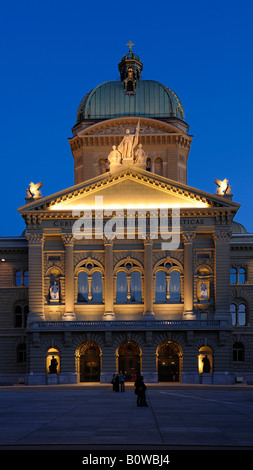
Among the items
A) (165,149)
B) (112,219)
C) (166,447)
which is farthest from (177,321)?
(166,447)

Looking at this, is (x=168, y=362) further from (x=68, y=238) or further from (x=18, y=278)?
(x=18, y=278)

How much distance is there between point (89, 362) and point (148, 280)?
9817 millimetres

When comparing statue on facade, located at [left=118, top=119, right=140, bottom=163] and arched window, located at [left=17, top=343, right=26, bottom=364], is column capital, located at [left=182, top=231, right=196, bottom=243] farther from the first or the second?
arched window, located at [left=17, top=343, right=26, bottom=364]

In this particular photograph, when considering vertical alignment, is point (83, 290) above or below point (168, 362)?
above

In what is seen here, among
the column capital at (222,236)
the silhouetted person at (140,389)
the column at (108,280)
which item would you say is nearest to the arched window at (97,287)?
the column at (108,280)

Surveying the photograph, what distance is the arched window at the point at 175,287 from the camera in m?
71.8


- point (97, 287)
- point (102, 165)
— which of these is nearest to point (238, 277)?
point (97, 287)

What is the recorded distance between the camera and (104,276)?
71875 millimetres

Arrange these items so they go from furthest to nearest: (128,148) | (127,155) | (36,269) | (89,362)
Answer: (128,148) → (127,155) → (36,269) → (89,362)

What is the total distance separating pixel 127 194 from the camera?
72.2 meters

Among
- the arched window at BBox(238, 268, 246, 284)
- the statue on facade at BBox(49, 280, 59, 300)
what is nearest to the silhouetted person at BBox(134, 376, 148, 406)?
the statue on facade at BBox(49, 280, 59, 300)

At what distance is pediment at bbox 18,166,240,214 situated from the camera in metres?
71.6

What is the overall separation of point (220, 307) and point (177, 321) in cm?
481

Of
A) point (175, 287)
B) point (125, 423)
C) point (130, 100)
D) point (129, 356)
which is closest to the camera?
point (125, 423)
